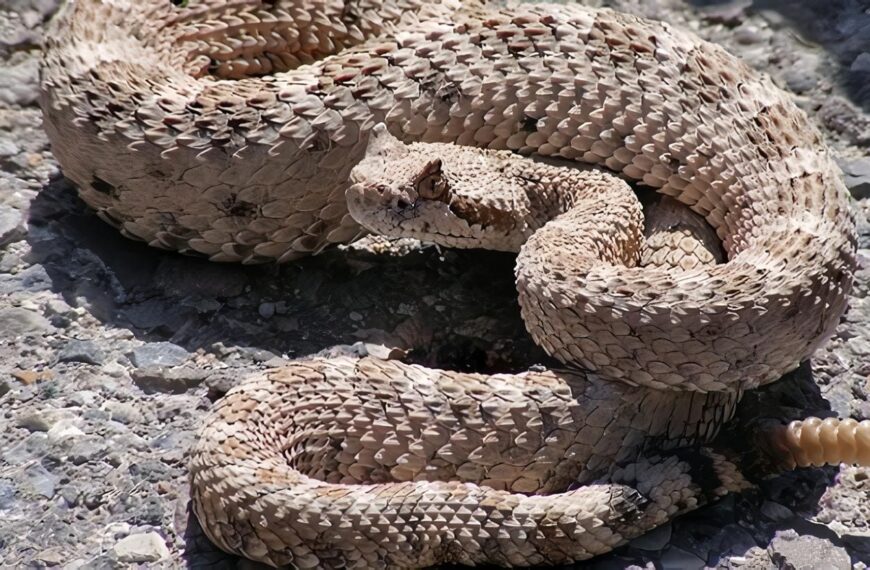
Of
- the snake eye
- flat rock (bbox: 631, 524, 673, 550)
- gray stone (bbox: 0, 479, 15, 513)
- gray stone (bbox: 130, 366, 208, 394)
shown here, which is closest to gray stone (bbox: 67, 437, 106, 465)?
gray stone (bbox: 0, 479, 15, 513)

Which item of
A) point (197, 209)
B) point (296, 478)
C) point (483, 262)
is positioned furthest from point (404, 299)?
point (296, 478)

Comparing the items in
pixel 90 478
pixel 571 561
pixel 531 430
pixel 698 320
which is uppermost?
pixel 698 320

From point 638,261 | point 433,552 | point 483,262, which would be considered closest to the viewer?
point 433,552

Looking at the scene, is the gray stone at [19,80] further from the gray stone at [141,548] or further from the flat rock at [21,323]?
the gray stone at [141,548]

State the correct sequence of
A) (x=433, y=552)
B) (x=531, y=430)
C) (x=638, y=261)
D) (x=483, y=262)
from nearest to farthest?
(x=433, y=552), (x=531, y=430), (x=638, y=261), (x=483, y=262)

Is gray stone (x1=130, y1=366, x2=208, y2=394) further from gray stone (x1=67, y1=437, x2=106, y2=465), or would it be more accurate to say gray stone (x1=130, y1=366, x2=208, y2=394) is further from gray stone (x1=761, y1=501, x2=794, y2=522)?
gray stone (x1=761, y1=501, x2=794, y2=522)

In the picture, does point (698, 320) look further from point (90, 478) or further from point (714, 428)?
point (90, 478)

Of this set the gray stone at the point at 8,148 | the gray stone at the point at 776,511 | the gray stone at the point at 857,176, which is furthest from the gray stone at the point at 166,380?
the gray stone at the point at 857,176
